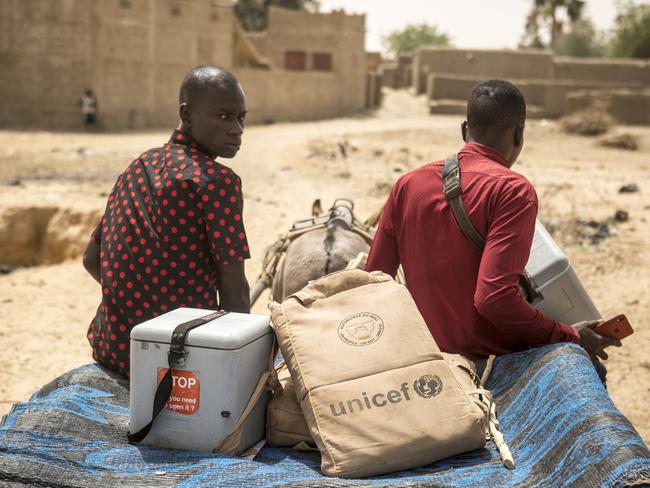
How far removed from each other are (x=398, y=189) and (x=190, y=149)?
0.87 metres

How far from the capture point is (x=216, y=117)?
2.88 meters

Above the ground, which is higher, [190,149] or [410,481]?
A: [190,149]

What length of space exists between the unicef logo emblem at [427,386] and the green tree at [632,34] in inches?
1587

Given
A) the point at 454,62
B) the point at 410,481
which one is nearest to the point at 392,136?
the point at 454,62

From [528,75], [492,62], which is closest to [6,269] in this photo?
[492,62]

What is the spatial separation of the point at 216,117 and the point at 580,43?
2530 inches

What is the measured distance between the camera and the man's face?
287 cm

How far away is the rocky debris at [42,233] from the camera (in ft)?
31.9

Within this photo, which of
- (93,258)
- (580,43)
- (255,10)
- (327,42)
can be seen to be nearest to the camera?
(93,258)

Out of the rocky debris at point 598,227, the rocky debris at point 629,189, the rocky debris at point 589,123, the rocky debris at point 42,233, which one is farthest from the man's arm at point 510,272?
the rocky debris at point 589,123

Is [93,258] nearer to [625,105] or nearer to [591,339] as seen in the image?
[591,339]

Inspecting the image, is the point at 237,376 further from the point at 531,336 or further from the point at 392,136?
the point at 392,136

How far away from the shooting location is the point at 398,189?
10.2 ft

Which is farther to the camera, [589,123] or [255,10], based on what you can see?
[255,10]
